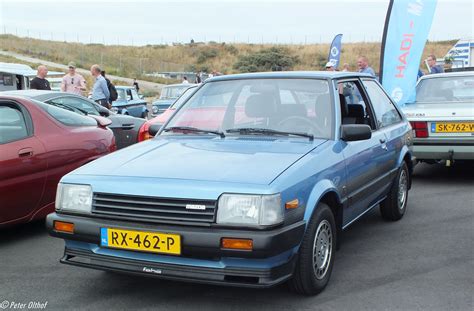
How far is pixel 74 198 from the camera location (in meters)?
3.57

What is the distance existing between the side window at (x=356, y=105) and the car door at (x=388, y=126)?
0.10m

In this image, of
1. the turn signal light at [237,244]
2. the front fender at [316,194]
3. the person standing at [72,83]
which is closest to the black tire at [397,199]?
the front fender at [316,194]

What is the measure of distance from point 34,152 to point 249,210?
2817mm

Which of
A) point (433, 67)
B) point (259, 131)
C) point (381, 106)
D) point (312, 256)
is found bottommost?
point (312, 256)

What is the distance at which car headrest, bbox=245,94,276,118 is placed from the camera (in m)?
4.46

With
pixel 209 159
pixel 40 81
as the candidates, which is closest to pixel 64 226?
pixel 209 159

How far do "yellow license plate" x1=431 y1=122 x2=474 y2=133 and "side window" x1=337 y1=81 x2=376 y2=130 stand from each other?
2668 millimetres

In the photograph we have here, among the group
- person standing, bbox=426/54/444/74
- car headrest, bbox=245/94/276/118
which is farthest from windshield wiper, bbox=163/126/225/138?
person standing, bbox=426/54/444/74

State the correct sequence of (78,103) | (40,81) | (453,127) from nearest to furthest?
(453,127)
(78,103)
(40,81)

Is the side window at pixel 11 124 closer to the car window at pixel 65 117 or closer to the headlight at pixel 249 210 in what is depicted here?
the car window at pixel 65 117

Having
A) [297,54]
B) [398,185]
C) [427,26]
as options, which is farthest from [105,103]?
[297,54]

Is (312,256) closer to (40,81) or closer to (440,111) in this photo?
(440,111)

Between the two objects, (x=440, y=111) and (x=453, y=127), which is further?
(x=440, y=111)

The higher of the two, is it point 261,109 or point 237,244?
point 261,109
